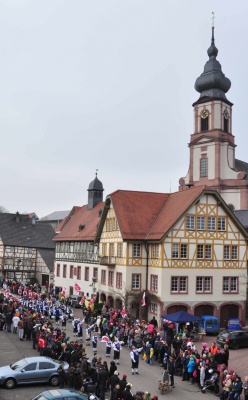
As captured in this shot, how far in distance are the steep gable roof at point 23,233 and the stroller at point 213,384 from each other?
155ft

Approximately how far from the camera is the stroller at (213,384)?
64.5 ft

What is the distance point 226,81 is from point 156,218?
111 feet

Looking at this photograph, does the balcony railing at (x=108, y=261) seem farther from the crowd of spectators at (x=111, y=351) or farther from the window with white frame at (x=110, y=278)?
the crowd of spectators at (x=111, y=351)

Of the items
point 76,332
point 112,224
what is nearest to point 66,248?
point 112,224

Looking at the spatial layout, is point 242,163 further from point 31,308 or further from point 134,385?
point 134,385

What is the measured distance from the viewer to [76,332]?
28797 mm

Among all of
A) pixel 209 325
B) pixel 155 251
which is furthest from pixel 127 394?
pixel 155 251

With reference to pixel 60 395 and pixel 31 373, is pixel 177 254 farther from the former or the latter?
pixel 60 395

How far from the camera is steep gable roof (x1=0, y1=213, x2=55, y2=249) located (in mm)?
64500

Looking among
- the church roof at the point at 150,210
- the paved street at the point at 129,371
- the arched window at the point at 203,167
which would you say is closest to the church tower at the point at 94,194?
the church roof at the point at 150,210

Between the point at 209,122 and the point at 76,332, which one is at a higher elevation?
the point at 209,122

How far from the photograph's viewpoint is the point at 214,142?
2544 inches

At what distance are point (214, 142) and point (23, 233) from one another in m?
29.4

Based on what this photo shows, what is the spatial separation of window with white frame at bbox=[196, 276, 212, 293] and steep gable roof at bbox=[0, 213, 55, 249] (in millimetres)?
33450
